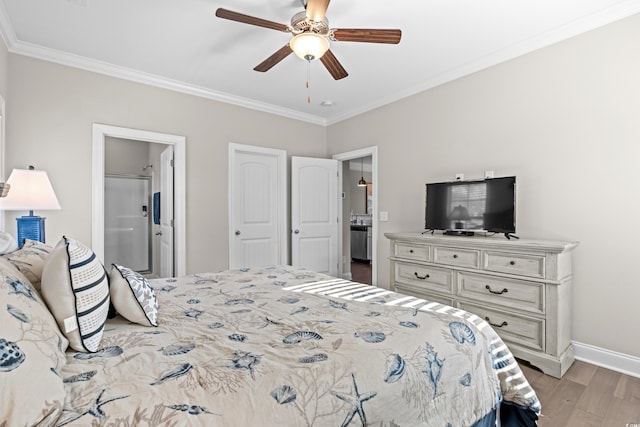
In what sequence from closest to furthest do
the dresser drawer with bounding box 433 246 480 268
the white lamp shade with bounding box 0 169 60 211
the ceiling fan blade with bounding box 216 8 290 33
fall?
1. the ceiling fan blade with bounding box 216 8 290 33
2. the white lamp shade with bounding box 0 169 60 211
3. the dresser drawer with bounding box 433 246 480 268

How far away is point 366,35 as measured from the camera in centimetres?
211

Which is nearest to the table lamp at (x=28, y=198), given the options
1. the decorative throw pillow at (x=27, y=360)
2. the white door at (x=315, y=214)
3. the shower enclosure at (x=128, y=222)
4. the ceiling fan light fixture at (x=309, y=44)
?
the decorative throw pillow at (x=27, y=360)

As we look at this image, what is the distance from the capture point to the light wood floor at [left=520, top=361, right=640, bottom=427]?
5.93 ft

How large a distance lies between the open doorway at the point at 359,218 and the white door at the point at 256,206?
3.63 feet

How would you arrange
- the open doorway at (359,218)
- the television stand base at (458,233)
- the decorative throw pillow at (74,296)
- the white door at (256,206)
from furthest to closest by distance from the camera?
the open doorway at (359,218)
the white door at (256,206)
the television stand base at (458,233)
the decorative throw pillow at (74,296)

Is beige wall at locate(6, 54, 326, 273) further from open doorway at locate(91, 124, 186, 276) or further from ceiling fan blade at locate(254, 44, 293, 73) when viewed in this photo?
ceiling fan blade at locate(254, 44, 293, 73)

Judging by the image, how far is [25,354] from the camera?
751mm

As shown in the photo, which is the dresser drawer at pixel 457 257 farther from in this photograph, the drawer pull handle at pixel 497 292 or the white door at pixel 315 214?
the white door at pixel 315 214

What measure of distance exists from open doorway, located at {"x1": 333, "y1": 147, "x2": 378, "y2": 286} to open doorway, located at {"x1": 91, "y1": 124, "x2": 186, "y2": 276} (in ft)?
7.58

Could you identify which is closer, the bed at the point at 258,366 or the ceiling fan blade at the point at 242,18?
the bed at the point at 258,366

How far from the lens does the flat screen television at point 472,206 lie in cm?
273

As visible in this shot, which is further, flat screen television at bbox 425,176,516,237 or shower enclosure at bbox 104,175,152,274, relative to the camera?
shower enclosure at bbox 104,175,152,274

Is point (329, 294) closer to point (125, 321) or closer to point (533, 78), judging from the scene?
point (125, 321)

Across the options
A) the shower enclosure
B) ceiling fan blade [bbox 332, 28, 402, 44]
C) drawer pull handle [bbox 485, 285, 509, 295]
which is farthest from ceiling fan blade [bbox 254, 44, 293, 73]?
the shower enclosure
